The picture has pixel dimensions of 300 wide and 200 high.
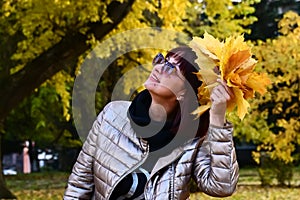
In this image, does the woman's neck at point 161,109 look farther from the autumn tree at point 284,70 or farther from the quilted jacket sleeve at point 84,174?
the autumn tree at point 284,70

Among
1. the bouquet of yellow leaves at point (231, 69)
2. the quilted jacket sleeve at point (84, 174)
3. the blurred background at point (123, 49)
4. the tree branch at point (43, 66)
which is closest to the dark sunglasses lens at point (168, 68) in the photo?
the bouquet of yellow leaves at point (231, 69)

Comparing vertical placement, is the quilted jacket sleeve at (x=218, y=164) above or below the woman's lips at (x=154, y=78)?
below

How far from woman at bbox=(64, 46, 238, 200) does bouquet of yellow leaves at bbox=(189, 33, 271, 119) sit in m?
0.07

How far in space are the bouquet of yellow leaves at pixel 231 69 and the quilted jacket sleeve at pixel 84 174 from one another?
1.50 feet

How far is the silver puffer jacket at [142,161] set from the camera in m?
2.57

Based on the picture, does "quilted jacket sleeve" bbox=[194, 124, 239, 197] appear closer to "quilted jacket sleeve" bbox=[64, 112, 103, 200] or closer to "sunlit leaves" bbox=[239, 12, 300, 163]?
"quilted jacket sleeve" bbox=[64, 112, 103, 200]

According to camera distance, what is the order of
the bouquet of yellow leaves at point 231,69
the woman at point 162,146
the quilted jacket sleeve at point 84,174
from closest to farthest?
the bouquet of yellow leaves at point 231,69, the woman at point 162,146, the quilted jacket sleeve at point 84,174

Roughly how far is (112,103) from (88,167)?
277 millimetres

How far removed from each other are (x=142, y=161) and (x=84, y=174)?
0.27 metres

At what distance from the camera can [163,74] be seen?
8.86 feet

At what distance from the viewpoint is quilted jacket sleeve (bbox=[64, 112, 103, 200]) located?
9.25 feet

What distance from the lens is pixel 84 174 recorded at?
283 centimetres

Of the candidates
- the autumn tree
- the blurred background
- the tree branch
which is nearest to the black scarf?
the blurred background

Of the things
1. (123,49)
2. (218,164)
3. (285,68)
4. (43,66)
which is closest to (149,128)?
(218,164)
